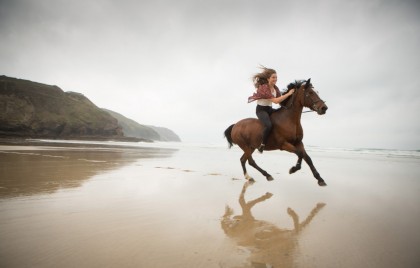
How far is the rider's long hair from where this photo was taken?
629cm

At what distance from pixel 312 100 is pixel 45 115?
58.0 m

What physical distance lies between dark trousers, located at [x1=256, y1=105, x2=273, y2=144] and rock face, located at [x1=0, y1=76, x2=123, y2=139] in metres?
39.8

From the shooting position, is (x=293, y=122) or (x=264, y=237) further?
(x=293, y=122)

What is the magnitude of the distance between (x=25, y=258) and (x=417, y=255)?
2882 mm

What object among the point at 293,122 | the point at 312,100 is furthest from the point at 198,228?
the point at 312,100

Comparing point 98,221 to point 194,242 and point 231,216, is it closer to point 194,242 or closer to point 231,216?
point 194,242

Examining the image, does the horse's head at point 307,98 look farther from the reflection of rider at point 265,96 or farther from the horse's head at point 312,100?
the reflection of rider at point 265,96

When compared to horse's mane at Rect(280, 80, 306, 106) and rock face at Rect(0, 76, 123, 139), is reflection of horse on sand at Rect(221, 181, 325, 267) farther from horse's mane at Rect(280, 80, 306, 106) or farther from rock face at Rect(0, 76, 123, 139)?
rock face at Rect(0, 76, 123, 139)

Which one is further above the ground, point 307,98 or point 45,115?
point 45,115

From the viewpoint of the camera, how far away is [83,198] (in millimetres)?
3104

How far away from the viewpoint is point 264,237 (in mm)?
1972

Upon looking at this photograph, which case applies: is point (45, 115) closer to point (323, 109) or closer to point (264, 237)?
point (323, 109)

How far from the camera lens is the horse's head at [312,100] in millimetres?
5105

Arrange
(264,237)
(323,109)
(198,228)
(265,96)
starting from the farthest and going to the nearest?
1. (265,96)
2. (323,109)
3. (198,228)
4. (264,237)
